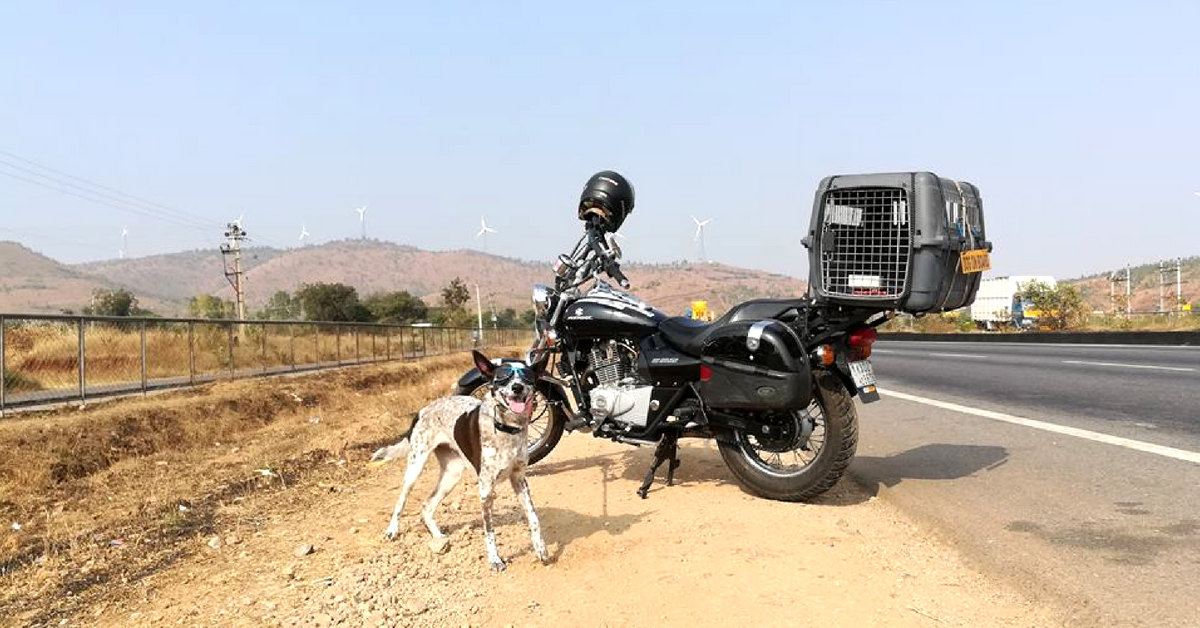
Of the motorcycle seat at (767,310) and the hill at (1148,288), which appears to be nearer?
the motorcycle seat at (767,310)

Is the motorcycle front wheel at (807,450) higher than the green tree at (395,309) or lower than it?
lower

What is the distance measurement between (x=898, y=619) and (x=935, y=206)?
279 centimetres

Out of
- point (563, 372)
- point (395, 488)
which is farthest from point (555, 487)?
point (395, 488)

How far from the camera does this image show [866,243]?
17.7 ft

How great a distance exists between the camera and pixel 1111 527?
473 cm

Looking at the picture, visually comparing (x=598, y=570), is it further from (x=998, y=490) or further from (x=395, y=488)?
(x=998, y=490)

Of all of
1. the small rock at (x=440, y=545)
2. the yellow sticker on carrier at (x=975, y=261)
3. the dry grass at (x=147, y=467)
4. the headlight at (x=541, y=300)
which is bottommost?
the dry grass at (x=147, y=467)

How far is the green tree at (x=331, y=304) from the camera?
269 feet

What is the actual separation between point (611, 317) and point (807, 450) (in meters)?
1.71

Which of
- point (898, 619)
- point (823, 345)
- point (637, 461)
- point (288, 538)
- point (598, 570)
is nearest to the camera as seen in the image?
point (898, 619)

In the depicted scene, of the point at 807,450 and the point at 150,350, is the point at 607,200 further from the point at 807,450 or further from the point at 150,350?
the point at 150,350

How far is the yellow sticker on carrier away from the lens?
17.4 feet

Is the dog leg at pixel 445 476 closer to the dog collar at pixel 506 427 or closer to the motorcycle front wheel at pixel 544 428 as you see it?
the dog collar at pixel 506 427

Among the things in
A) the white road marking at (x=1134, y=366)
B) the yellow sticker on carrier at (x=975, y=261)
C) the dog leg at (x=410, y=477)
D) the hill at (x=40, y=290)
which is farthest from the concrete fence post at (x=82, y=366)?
the hill at (x=40, y=290)
